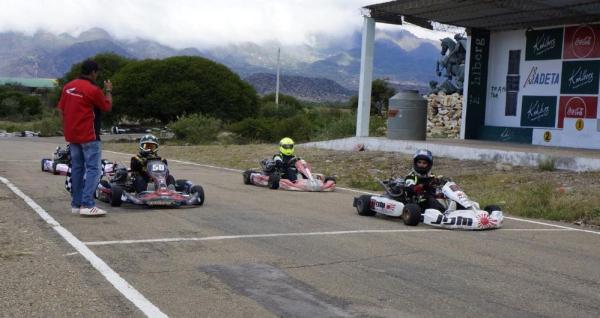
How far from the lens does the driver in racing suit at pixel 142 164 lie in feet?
37.8

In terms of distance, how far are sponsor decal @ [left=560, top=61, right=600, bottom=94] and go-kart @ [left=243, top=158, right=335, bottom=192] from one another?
1068cm

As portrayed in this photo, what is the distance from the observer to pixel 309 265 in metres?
6.95

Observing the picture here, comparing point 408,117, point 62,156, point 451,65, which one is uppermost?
point 451,65

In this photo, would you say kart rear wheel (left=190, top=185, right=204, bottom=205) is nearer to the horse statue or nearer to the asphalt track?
the asphalt track

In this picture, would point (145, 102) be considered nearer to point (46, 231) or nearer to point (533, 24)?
point (533, 24)

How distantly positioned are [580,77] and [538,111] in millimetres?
1878

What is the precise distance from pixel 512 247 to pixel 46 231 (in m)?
5.39

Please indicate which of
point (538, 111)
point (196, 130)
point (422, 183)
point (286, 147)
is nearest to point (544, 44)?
point (538, 111)

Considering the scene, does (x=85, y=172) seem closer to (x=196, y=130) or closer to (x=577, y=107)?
(x=577, y=107)

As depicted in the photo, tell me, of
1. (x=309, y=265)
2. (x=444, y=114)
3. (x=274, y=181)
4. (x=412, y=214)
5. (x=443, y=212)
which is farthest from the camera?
(x=444, y=114)

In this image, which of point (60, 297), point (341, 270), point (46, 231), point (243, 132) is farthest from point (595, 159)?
point (243, 132)

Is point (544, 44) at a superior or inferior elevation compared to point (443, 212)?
superior

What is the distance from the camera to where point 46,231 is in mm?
8312

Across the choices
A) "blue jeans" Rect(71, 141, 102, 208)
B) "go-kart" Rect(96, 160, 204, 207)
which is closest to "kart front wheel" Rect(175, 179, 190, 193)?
"go-kart" Rect(96, 160, 204, 207)
